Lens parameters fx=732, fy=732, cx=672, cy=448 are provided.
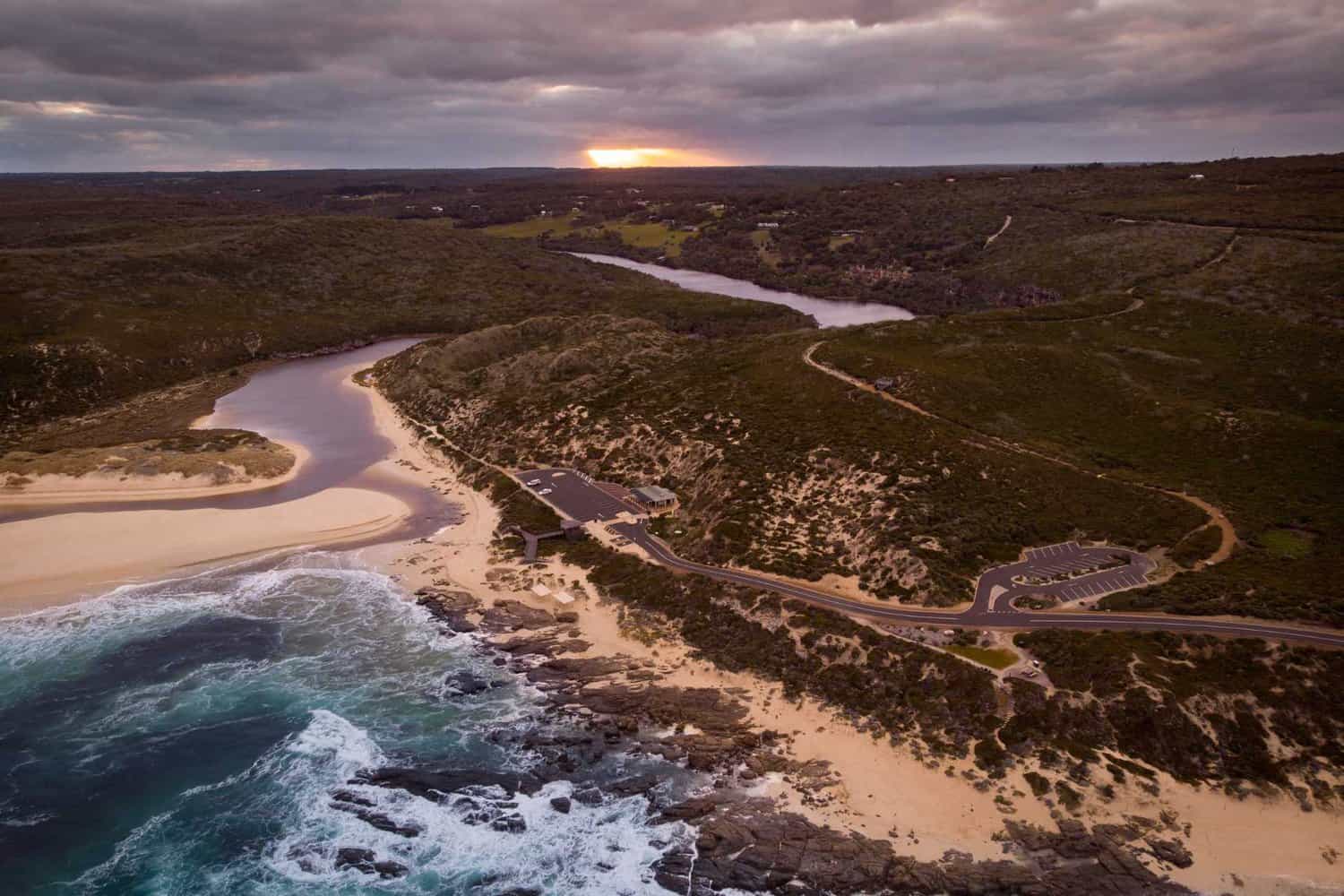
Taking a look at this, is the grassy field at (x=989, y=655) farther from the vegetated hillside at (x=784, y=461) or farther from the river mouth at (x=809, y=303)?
the river mouth at (x=809, y=303)

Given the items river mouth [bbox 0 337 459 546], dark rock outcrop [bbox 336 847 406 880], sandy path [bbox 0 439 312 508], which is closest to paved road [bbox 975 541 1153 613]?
dark rock outcrop [bbox 336 847 406 880]

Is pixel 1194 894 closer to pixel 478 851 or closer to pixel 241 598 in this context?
pixel 478 851

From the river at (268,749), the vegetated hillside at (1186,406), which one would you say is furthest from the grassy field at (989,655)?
the river at (268,749)

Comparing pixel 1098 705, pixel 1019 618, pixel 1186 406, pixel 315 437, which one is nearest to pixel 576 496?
pixel 1019 618

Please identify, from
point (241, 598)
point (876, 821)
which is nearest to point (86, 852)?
point (241, 598)

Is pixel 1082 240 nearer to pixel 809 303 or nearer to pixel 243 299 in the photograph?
pixel 809 303

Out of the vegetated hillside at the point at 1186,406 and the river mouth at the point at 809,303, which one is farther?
the river mouth at the point at 809,303

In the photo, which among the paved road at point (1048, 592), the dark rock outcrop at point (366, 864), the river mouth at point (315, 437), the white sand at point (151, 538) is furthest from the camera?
the river mouth at point (315, 437)
